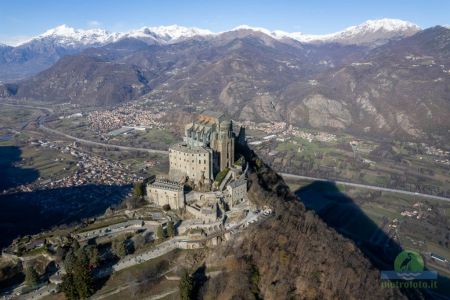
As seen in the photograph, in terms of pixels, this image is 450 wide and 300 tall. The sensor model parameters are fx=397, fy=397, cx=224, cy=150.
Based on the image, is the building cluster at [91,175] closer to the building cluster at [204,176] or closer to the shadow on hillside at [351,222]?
the shadow on hillside at [351,222]

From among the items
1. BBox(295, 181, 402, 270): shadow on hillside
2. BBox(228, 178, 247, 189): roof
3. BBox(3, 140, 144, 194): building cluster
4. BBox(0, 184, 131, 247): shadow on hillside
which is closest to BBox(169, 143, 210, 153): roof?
BBox(228, 178, 247, 189): roof

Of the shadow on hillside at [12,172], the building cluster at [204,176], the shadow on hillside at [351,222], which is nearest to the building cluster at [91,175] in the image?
the shadow on hillside at [12,172]

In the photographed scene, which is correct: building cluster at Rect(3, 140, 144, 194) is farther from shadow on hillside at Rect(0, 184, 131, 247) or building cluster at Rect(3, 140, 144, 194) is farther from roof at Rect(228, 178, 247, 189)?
roof at Rect(228, 178, 247, 189)

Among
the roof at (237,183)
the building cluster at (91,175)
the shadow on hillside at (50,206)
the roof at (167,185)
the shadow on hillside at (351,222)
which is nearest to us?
the roof at (237,183)

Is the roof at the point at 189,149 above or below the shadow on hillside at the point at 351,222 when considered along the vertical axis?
above

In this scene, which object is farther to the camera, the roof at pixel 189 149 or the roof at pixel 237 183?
the roof at pixel 189 149

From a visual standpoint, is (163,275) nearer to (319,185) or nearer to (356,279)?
(356,279)
